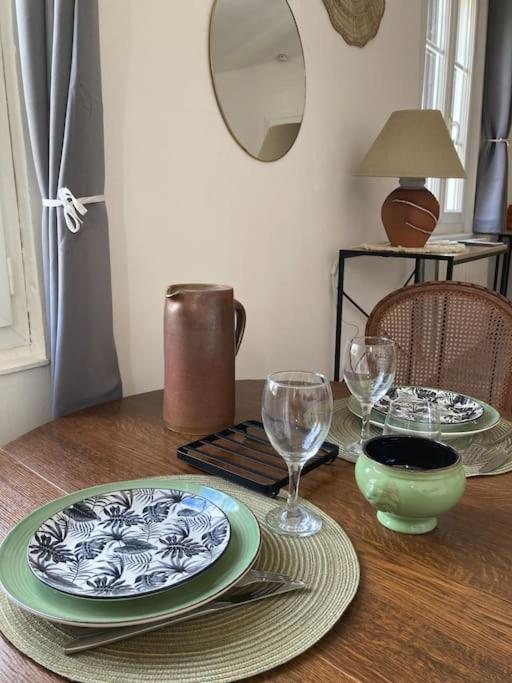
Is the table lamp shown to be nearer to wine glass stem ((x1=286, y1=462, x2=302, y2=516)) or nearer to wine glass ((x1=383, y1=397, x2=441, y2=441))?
wine glass ((x1=383, y1=397, x2=441, y2=441))

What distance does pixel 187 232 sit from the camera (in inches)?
62.0

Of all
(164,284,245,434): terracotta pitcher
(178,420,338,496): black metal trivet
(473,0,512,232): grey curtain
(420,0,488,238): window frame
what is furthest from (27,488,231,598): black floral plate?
(473,0,512,232): grey curtain

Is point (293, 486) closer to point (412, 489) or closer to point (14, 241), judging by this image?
point (412, 489)

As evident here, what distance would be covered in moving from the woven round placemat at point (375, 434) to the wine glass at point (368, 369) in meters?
0.04

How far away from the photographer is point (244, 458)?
2.80 ft

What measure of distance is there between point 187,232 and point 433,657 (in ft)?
4.19

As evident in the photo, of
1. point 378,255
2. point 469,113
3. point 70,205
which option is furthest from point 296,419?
point 469,113

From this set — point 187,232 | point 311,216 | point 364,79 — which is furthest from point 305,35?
point 187,232

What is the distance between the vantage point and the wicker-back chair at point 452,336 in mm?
1302

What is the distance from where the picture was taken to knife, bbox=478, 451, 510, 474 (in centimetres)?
81

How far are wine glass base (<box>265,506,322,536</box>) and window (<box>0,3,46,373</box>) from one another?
29.4 inches

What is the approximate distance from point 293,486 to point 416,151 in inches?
68.0

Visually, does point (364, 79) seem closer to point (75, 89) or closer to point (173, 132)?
point (173, 132)

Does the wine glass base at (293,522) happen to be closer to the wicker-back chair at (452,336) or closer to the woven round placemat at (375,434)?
the woven round placemat at (375,434)
